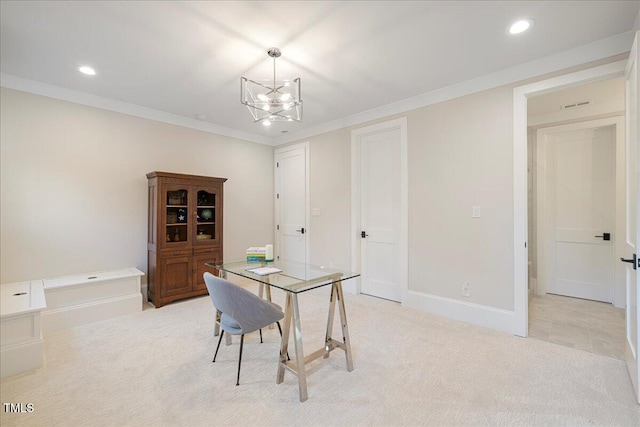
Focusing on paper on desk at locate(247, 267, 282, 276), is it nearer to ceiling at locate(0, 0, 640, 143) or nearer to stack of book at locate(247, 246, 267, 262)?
stack of book at locate(247, 246, 267, 262)

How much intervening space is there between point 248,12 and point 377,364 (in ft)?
9.10

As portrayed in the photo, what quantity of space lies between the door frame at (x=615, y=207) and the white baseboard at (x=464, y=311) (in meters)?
1.85

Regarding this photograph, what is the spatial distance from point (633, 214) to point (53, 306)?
16.4 ft

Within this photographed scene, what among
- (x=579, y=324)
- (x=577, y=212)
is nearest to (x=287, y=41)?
(x=579, y=324)

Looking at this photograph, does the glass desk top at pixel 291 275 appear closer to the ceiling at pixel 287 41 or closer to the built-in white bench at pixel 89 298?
the built-in white bench at pixel 89 298

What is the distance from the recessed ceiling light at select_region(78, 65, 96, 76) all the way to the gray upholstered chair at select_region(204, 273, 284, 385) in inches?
97.1

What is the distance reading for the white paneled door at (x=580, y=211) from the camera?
3727 mm

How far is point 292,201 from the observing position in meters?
5.13

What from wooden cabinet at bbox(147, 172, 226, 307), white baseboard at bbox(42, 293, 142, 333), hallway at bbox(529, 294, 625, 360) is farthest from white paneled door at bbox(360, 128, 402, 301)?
white baseboard at bbox(42, 293, 142, 333)

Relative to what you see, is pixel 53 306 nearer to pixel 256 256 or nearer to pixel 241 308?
pixel 256 256

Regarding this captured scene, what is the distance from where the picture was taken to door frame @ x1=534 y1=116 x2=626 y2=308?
352cm

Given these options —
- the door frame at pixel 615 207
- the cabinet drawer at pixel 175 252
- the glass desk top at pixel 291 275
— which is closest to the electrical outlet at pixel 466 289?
the glass desk top at pixel 291 275

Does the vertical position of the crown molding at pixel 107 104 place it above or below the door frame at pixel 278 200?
above

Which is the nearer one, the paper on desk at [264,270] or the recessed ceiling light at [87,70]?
the paper on desk at [264,270]
